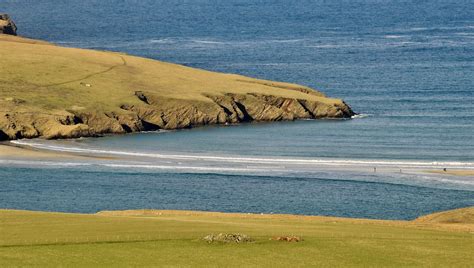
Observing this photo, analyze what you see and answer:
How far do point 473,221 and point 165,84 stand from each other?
57354mm

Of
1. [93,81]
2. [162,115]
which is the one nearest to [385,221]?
[162,115]

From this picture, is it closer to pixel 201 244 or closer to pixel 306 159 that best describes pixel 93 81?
pixel 306 159

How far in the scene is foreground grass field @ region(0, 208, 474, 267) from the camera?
1401 inches

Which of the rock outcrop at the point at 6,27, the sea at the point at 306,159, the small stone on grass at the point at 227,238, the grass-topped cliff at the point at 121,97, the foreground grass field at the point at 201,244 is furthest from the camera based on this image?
the rock outcrop at the point at 6,27

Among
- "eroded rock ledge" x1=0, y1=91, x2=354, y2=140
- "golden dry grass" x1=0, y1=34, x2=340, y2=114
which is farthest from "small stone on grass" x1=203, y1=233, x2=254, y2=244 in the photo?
"golden dry grass" x1=0, y1=34, x2=340, y2=114

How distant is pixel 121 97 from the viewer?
10244 centimetres

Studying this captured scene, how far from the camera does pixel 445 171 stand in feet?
255

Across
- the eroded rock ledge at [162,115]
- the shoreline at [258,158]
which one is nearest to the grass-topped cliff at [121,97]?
the eroded rock ledge at [162,115]

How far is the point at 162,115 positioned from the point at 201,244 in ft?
208

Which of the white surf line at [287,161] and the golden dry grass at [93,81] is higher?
the golden dry grass at [93,81]

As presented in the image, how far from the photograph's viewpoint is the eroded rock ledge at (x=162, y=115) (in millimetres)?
94000

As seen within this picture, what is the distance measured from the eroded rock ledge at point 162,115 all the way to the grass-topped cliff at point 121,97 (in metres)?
0.08

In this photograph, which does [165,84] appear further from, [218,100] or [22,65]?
[22,65]

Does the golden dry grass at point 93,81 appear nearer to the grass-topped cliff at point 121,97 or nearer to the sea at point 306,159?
the grass-topped cliff at point 121,97
